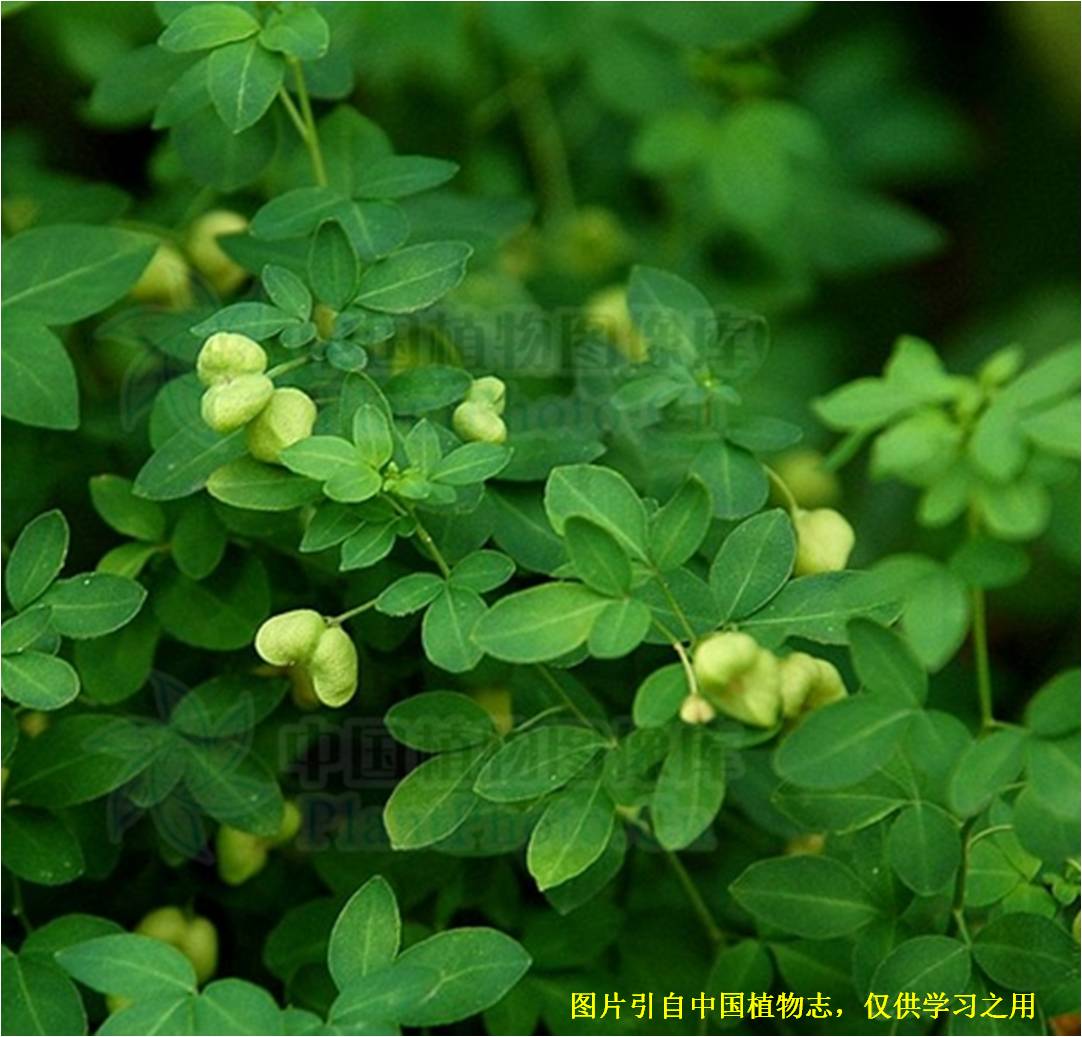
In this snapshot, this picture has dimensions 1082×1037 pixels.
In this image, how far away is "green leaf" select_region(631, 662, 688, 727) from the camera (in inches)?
38.9

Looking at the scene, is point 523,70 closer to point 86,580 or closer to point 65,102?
point 65,102

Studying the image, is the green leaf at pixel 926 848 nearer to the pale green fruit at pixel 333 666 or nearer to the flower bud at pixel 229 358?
the pale green fruit at pixel 333 666


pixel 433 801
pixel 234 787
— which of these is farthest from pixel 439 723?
pixel 234 787

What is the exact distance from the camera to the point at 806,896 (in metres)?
1.11

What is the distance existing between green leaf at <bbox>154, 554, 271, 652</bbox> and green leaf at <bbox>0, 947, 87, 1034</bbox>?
22 centimetres

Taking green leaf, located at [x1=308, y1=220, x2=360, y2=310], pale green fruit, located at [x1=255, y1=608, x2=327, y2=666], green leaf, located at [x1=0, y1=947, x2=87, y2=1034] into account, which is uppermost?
green leaf, located at [x1=308, y1=220, x2=360, y2=310]

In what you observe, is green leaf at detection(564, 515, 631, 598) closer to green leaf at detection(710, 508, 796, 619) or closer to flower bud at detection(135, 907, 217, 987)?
green leaf at detection(710, 508, 796, 619)

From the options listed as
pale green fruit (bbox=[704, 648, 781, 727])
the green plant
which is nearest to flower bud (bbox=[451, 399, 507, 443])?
the green plant

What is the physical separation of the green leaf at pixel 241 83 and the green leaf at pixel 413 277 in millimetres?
130

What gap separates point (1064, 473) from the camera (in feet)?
3.28

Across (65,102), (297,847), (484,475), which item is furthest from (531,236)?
(484,475)

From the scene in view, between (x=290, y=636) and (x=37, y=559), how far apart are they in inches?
6.6

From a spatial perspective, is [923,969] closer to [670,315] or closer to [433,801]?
[433,801]

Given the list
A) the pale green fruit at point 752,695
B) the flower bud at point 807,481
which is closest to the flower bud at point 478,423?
the pale green fruit at point 752,695
